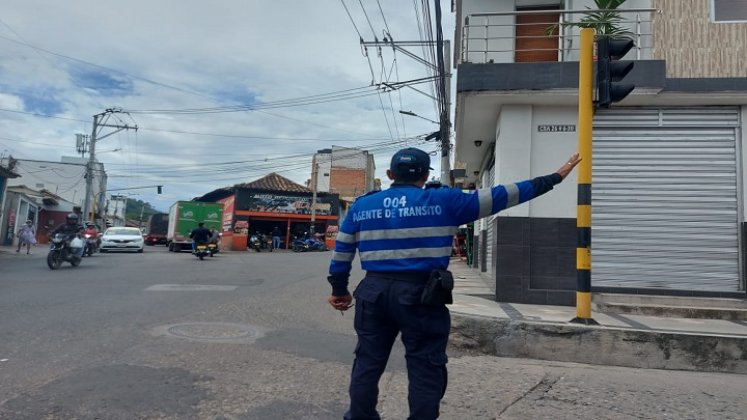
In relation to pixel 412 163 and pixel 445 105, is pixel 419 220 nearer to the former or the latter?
pixel 412 163

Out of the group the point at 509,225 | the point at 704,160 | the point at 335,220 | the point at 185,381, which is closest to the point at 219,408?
the point at 185,381

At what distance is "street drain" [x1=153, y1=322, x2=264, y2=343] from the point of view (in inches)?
219

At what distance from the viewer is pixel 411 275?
2.67 m

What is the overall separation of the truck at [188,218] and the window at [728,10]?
25.8 meters

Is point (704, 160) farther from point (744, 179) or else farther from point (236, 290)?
point (236, 290)

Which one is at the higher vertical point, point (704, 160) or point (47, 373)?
point (704, 160)

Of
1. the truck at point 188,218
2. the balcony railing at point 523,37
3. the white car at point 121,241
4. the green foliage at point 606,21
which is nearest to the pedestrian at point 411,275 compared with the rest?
the green foliage at point 606,21

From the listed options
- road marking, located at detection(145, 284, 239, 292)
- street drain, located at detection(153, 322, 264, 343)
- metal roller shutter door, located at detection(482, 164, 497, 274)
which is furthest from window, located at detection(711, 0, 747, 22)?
road marking, located at detection(145, 284, 239, 292)

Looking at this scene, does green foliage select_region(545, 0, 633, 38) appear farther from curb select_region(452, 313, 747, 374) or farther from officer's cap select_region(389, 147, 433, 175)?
officer's cap select_region(389, 147, 433, 175)

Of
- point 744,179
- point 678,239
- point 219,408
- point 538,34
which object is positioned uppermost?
point 538,34

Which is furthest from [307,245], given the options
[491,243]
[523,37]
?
[523,37]

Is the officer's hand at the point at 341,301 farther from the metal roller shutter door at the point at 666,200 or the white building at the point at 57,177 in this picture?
the white building at the point at 57,177

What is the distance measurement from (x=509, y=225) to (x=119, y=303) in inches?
231

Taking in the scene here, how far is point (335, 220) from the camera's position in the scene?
41188mm
